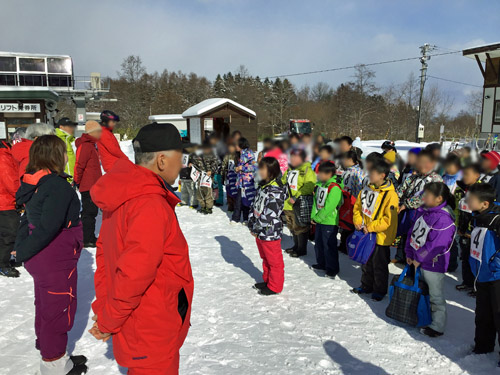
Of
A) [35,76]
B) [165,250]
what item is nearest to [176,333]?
[165,250]

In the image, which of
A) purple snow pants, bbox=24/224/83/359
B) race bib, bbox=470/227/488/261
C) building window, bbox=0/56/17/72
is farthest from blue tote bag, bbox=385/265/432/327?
building window, bbox=0/56/17/72

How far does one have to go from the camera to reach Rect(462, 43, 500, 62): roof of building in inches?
739

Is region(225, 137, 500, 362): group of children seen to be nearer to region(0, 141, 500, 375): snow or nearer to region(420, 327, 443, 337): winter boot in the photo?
region(420, 327, 443, 337): winter boot

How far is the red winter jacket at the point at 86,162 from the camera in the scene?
5.78 m

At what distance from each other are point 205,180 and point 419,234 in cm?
569

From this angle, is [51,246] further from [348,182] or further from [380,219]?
[348,182]

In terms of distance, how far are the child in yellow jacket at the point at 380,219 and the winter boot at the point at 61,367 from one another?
3.36 m

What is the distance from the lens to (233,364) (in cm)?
305

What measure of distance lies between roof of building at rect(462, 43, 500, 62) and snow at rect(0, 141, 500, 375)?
19.6 meters

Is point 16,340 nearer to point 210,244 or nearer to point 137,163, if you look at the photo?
point 137,163

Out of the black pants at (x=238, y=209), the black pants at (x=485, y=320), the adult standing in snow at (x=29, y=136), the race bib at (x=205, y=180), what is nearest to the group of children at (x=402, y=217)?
the black pants at (x=485, y=320)

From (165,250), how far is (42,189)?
1456 millimetres

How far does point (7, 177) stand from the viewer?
4.54 meters

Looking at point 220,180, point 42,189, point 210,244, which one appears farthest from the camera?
point 220,180
